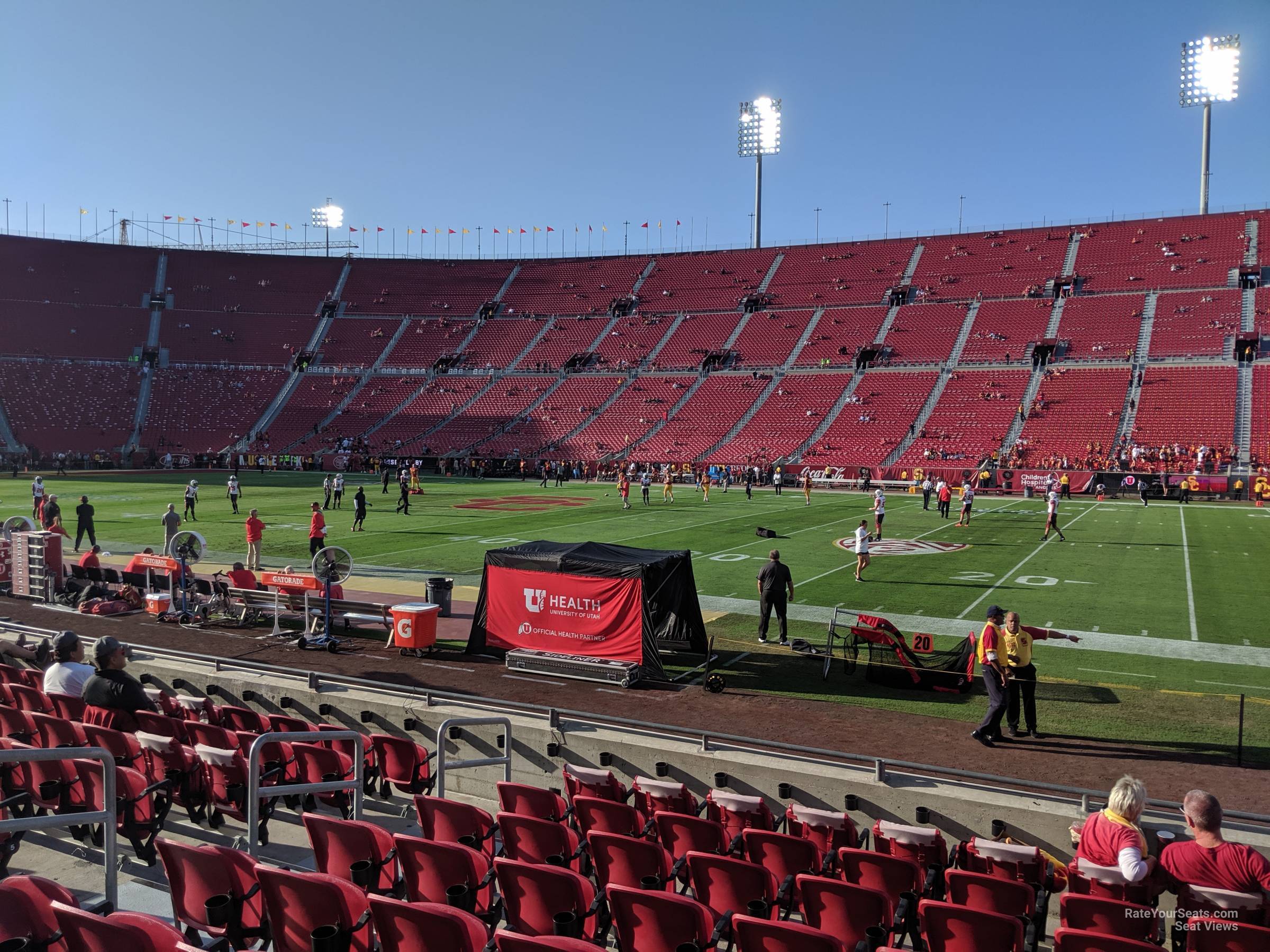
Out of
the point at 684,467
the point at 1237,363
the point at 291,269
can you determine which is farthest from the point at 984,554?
the point at 291,269

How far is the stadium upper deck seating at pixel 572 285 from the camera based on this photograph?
82375mm

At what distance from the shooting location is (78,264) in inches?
3191

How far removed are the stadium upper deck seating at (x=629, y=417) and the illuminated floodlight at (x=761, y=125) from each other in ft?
92.2

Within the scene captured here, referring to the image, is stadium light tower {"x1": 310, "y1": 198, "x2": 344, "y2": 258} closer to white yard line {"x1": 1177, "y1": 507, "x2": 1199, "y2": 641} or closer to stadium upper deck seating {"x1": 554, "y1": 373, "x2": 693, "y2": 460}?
stadium upper deck seating {"x1": 554, "y1": 373, "x2": 693, "y2": 460}

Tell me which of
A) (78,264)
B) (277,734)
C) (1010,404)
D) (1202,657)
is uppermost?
(78,264)

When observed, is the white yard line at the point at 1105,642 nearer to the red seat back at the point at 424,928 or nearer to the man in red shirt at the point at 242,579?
the man in red shirt at the point at 242,579

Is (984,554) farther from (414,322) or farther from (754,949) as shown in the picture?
(414,322)

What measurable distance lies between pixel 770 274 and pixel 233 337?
4921 centimetres

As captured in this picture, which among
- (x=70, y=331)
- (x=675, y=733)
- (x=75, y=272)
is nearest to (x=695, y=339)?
(x=70, y=331)

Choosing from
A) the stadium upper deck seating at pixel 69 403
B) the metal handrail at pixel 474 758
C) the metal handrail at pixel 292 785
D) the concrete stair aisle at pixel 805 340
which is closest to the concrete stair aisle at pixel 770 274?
the concrete stair aisle at pixel 805 340

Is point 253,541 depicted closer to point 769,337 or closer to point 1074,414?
point 1074,414

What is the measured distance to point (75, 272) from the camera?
3167 inches

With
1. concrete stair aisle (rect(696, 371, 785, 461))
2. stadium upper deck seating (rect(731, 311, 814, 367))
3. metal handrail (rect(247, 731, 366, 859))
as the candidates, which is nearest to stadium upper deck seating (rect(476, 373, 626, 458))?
stadium upper deck seating (rect(731, 311, 814, 367))

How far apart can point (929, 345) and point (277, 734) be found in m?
64.4
